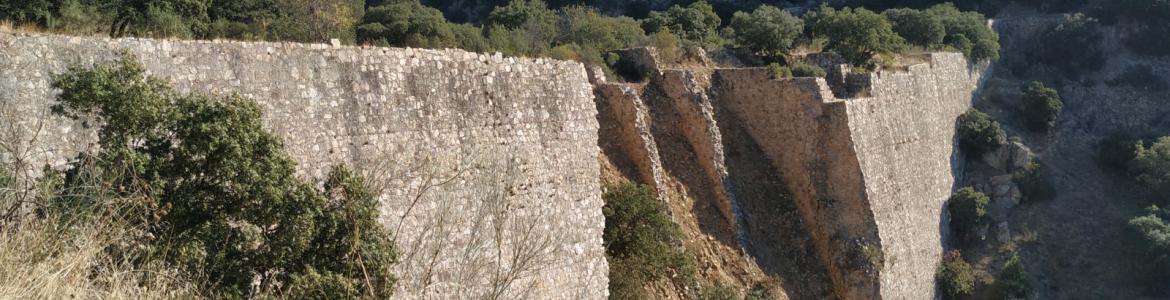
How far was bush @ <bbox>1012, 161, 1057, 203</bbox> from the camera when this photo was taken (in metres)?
27.0

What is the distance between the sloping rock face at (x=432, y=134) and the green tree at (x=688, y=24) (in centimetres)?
1254

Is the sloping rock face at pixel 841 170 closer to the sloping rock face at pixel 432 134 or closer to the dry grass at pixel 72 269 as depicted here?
the sloping rock face at pixel 432 134

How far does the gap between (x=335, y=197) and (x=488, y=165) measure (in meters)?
3.26

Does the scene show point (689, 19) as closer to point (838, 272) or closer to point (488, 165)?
point (838, 272)

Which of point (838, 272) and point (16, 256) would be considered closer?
point (16, 256)

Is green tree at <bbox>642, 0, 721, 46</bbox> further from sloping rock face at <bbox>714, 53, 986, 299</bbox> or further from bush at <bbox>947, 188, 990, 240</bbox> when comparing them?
bush at <bbox>947, 188, 990, 240</bbox>

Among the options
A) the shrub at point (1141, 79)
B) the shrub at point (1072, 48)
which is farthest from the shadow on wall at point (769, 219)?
the shrub at point (1141, 79)

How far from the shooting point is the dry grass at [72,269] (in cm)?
651

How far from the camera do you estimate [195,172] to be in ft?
25.4

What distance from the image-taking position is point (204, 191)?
25.7 feet

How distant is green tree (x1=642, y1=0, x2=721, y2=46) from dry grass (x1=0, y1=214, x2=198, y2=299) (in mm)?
19068

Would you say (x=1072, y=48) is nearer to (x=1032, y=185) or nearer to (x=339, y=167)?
Answer: (x=1032, y=185)

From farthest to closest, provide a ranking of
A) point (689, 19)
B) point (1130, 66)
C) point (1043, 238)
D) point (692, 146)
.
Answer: point (1130, 66)
point (689, 19)
point (1043, 238)
point (692, 146)

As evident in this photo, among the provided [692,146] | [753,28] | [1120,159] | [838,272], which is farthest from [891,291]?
[1120,159]
